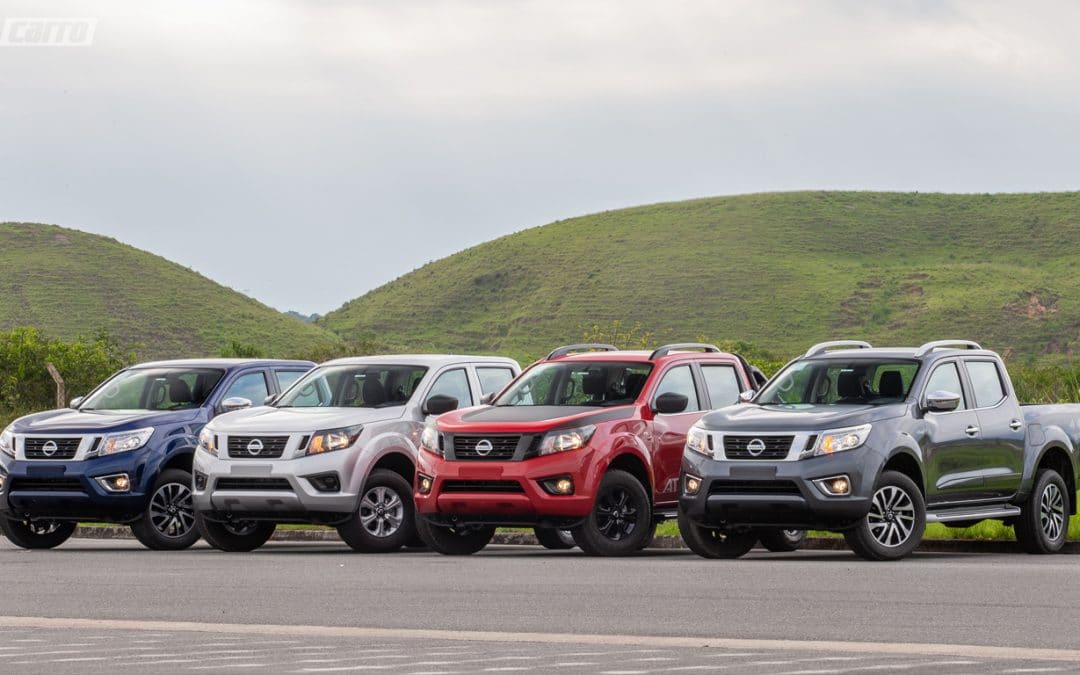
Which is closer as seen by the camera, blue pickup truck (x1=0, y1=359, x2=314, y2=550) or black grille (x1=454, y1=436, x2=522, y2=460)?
black grille (x1=454, y1=436, x2=522, y2=460)

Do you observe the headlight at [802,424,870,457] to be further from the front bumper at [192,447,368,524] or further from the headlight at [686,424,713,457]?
the front bumper at [192,447,368,524]

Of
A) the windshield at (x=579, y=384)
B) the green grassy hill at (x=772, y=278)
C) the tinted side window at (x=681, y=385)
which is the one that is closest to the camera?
the windshield at (x=579, y=384)

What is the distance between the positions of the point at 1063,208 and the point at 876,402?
14937 cm

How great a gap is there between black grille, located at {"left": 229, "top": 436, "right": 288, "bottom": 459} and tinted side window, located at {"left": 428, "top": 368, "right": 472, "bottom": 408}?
2.06 meters

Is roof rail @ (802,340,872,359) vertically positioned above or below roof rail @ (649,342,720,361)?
below

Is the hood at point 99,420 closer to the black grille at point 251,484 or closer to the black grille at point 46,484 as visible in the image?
the black grille at point 46,484

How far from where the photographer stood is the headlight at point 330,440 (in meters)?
18.5

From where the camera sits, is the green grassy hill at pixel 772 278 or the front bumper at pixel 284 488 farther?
the green grassy hill at pixel 772 278

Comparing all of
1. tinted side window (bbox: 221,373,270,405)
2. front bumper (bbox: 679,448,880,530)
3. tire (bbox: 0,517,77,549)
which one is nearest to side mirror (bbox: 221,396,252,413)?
tinted side window (bbox: 221,373,270,405)

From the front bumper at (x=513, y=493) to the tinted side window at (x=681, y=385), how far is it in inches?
68.2

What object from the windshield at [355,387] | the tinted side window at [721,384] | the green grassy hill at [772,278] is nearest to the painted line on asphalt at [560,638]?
the windshield at [355,387]

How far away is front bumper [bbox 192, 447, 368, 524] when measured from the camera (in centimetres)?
1836

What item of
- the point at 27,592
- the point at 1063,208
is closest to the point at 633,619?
the point at 27,592

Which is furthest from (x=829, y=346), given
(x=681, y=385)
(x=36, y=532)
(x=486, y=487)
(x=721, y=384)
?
(x=36, y=532)
